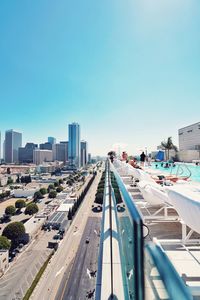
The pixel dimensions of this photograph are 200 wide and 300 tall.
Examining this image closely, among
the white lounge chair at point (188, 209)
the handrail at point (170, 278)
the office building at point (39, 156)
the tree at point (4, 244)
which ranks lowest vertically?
the tree at point (4, 244)

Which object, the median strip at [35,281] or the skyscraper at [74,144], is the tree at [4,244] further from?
the skyscraper at [74,144]

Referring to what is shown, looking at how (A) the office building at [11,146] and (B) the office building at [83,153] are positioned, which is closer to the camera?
(A) the office building at [11,146]

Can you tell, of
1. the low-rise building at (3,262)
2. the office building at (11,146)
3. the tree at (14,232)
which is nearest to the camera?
the low-rise building at (3,262)

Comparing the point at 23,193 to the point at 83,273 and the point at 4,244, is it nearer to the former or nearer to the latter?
the point at 4,244

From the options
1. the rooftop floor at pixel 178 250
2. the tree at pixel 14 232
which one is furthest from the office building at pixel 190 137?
the rooftop floor at pixel 178 250

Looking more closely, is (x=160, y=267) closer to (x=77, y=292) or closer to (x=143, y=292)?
(x=143, y=292)
